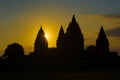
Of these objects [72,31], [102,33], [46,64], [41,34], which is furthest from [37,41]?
[46,64]

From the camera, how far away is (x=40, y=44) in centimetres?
11056

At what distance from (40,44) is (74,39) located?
9898 millimetres

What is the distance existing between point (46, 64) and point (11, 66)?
22.9 ft

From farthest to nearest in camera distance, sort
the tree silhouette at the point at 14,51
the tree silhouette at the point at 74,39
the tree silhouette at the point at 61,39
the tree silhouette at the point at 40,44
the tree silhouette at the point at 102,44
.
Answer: the tree silhouette at the point at 14,51 < the tree silhouette at the point at 40,44 < the tree silhouette at the point at 61,39 < the tree silhouette at the point at 74,39 < the tree silhouette at the point at 102,44

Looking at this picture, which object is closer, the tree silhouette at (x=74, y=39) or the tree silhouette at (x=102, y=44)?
the tree silhouette at (x=102, y=44)

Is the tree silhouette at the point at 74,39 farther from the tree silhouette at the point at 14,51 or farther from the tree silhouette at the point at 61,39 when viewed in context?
the tree silhouette at the point at 14,51

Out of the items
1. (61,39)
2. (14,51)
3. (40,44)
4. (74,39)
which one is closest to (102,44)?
(74,39)

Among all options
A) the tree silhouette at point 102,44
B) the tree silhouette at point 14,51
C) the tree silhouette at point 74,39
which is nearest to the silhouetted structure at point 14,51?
the tree silhouette at point 14,51

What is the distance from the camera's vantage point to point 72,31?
106625 millimetres

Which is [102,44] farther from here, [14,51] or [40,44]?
[14,51]

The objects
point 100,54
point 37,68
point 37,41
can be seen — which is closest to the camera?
point 37,68

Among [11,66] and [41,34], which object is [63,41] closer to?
[41,34]

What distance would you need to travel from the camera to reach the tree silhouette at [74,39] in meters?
107

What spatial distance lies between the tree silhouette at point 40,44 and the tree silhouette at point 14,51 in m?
9.17
